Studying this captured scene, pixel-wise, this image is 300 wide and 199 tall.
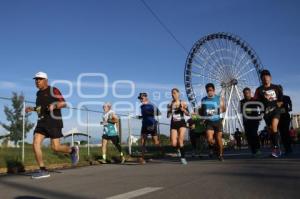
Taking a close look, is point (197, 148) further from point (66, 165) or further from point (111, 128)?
point (66, 165)

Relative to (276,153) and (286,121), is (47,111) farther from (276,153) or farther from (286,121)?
(286,121)

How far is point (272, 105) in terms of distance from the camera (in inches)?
440

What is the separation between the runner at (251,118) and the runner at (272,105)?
3.02 feet

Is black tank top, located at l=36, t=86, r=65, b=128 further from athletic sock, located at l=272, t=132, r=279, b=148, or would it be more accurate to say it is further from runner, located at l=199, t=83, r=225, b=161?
athletic sock, located at l=272, t=132, r=279, b=148

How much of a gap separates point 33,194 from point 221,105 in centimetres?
661

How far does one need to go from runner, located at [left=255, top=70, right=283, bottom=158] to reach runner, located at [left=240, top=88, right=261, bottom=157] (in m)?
0.92

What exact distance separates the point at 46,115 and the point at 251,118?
5.60 meters

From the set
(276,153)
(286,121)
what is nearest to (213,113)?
(276,153)

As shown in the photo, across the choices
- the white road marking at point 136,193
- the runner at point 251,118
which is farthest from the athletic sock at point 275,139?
the white road marking at point 136,193

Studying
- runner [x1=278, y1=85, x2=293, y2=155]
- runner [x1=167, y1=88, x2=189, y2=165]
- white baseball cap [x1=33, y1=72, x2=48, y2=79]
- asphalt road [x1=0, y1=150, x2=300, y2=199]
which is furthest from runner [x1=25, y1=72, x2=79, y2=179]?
runner [x1=278, y1=85, x2=293, y2=155]

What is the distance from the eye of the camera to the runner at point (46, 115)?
28.5ft

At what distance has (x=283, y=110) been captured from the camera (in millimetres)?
11344

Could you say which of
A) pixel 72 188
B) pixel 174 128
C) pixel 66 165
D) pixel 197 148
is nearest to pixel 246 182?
pixel 72 188

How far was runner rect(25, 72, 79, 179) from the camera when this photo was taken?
8695mm
